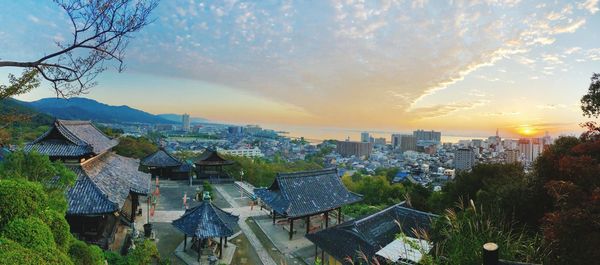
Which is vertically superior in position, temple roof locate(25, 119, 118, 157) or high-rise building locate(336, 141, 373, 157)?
temple roof locate(25, 119, 118, 157)

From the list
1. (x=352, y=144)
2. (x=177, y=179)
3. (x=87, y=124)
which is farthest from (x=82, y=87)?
(x=352, y=144)

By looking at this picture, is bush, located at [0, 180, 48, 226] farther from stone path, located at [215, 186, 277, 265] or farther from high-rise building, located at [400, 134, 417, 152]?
high-rise building, located at [400, 134, 417, 152]

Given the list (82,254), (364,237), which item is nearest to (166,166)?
(364,237)

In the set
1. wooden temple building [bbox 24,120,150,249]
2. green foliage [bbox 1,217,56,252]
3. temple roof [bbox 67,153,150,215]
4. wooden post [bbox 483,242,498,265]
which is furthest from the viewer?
wooden temple building [bbox 24,120,150,249]

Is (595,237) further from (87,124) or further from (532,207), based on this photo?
(87,124)

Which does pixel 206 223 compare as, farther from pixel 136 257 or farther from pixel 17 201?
pixel 17 201

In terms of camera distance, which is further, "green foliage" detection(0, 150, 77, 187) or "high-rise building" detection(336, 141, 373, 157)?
"high-rise building" detection(336, 141, 373, 157)

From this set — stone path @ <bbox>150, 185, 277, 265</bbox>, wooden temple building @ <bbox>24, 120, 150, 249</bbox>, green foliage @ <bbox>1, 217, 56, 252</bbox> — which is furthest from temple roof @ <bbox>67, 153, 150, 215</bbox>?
green foliage @ <bbox>1, 217, 56, 252</bbox>

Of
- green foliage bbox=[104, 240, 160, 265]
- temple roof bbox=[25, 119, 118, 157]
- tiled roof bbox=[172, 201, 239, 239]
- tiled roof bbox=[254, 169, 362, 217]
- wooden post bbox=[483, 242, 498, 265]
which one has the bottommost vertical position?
green foliage bbox=[104, 240, 160, 265]
